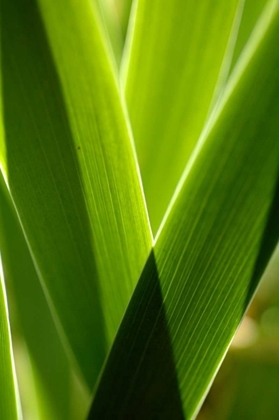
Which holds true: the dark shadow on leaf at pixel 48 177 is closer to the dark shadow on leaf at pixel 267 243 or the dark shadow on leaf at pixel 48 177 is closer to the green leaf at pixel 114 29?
the dark shadow on leaf at pixel 267 243

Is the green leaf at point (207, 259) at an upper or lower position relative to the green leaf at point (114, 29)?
lower

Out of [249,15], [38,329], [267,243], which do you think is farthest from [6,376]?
[249,15]

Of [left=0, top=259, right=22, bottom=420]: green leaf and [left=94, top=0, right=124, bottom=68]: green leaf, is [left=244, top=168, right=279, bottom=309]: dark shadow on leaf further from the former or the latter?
[left=94, top=0, right=124, bottom=68]: green leaf

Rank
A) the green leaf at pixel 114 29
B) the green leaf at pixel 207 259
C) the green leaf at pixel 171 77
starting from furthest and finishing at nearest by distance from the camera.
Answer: the green leaf at pixel 114 29 → the green leaf at pixel 171 77 → the green leaf at pixel 207 259

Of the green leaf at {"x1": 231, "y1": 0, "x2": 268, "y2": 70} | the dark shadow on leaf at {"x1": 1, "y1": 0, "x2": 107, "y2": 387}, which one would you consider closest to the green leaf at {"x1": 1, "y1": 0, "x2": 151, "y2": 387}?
the dark shadow on leaf at {"x1": 1, "y1": 0, "x2": 107, "y2": 387}

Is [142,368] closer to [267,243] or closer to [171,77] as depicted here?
[267,243]

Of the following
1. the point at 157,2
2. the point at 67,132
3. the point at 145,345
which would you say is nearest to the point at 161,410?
the point at 145,345

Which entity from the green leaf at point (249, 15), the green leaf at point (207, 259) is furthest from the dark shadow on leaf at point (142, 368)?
the green leaf at point (249, 15)

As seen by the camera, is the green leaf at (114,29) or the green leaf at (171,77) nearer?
the green leaf at (171,77)
